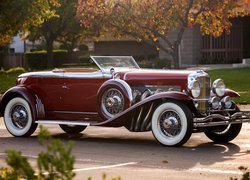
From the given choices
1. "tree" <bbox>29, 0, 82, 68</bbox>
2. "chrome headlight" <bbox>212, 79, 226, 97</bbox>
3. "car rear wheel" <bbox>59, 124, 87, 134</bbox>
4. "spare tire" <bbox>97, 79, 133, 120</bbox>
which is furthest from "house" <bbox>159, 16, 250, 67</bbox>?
"spare tire" <bbox>97, 79, 133, 120</bbox>

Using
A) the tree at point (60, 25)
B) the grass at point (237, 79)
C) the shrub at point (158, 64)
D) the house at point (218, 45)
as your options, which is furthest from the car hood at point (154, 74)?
the tree at point (60, 25)

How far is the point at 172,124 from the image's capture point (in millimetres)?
11031

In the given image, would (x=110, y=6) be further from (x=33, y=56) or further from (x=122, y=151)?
(x=33, y=56)

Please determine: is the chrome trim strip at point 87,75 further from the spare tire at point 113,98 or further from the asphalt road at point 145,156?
the asphalt road at point 145,156

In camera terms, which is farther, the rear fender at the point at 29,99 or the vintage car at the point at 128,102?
the rear fender at the point at 29,99

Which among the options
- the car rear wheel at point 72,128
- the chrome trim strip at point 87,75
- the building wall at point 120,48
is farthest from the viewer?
the building wall at point 120,48

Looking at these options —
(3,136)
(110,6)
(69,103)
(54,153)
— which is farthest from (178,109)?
(110,6)

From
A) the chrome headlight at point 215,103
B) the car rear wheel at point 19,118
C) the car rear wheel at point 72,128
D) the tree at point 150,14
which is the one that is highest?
the tree at point 150,14

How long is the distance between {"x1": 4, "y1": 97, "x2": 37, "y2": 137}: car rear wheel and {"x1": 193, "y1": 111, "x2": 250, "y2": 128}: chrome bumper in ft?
11.0

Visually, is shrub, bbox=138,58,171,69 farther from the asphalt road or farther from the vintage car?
the vintage car

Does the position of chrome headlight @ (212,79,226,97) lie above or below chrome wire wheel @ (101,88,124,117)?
above

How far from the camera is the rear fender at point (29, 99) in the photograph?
41.4 ft

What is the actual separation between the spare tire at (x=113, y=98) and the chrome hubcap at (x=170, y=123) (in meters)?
0.70

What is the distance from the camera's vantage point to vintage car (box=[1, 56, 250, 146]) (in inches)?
435
